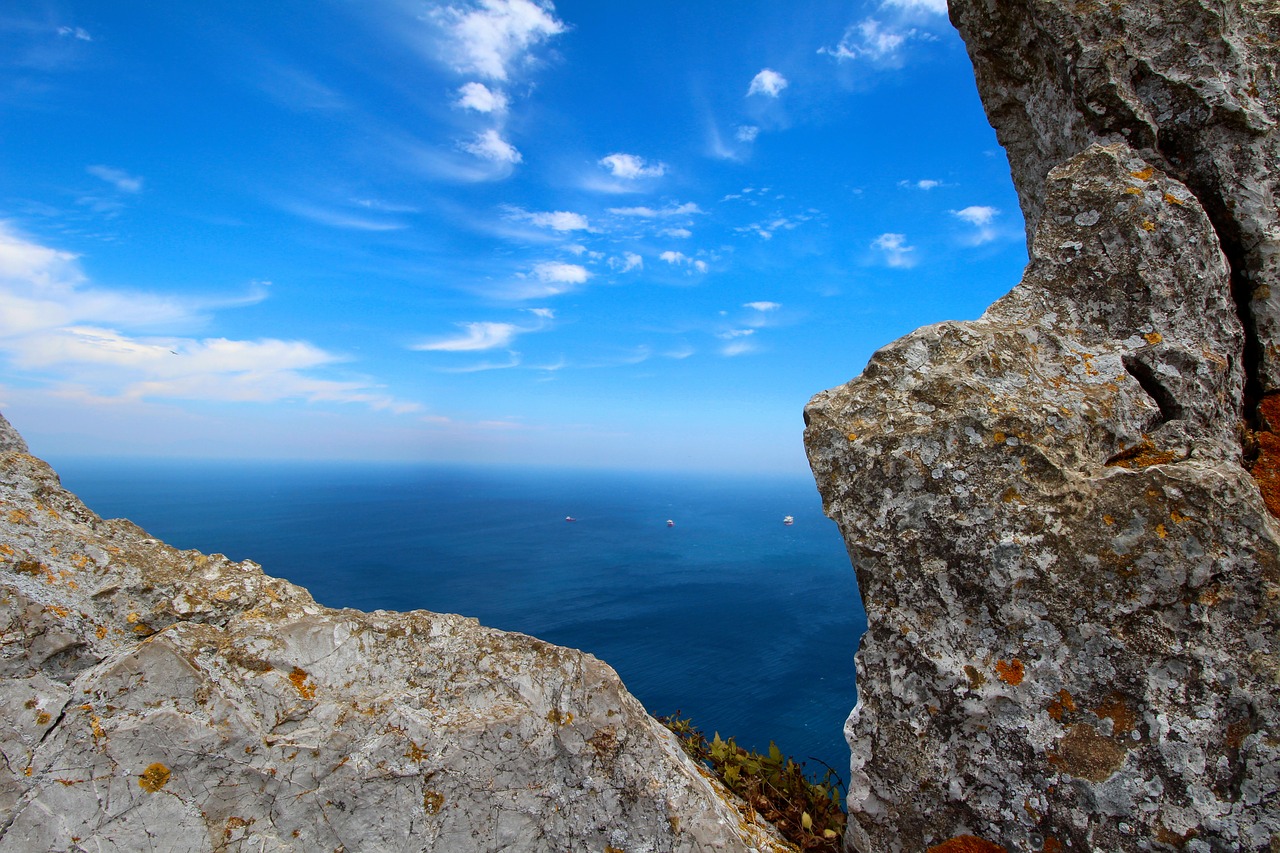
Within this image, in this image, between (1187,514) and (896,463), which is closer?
(1187,514)

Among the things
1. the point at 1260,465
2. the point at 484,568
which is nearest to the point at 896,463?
the point at 1260,465

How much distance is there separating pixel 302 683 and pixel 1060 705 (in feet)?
16.6

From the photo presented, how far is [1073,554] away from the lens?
12.0ft

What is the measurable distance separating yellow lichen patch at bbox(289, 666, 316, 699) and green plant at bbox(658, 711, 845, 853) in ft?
11.6

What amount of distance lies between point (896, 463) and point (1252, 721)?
7.42 feet

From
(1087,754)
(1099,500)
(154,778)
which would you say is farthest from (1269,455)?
(154,778)

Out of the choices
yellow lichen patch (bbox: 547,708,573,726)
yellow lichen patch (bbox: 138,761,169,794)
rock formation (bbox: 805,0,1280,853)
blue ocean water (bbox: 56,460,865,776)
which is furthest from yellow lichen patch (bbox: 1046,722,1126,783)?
blue ocean water (bbox: 56,460,865,776)

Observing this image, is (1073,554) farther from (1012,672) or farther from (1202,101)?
(1202,101)

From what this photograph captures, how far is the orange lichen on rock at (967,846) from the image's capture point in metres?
3.69

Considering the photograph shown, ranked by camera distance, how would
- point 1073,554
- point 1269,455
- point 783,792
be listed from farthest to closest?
point 783,792, point 1269,455, point 1073,554

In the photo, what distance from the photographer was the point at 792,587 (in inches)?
2463

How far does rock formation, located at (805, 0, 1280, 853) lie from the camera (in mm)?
3385

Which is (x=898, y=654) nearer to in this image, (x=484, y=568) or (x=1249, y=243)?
(x=1249, y=243)

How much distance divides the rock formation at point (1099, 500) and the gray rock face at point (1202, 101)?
0.02 metres
